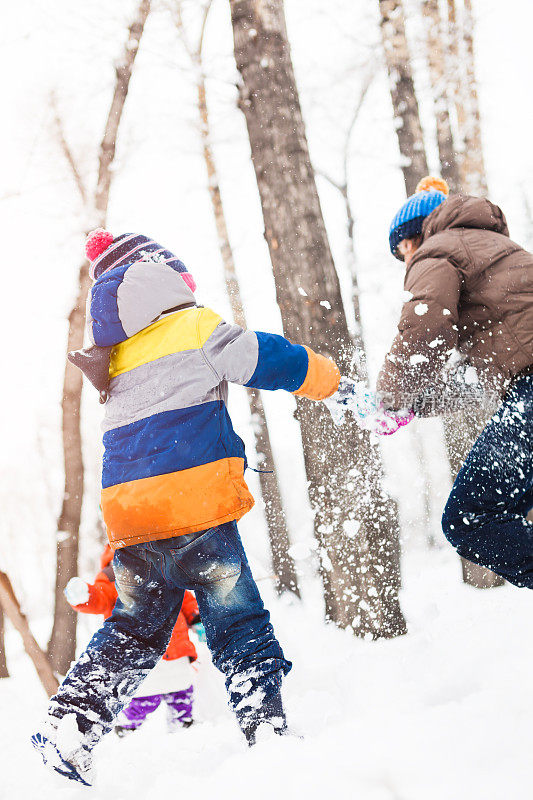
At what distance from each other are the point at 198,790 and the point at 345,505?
1.85 meters

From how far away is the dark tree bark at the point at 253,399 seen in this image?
7828 mm

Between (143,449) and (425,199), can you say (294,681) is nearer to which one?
(143,449)

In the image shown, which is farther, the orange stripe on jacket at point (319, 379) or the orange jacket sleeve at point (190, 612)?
the orange jacket sleeve at point (190, 612)

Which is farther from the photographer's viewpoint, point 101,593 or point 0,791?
point 101,593

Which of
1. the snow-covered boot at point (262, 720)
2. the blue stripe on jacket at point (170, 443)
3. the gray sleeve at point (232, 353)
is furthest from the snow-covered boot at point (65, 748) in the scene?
the gray sleeve at point (232, 353)

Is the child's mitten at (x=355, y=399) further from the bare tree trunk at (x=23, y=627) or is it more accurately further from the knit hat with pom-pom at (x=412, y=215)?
the bare tree trunk at (x=23, y=627)

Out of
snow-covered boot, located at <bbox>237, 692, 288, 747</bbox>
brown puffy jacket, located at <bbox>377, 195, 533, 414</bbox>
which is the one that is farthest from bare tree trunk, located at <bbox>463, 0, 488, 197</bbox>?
snow-covered boot, located at <bbox>237, 692, 288, 747</bbox>


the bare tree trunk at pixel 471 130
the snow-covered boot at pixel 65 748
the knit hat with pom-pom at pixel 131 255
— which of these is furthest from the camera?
the bare tree trunk at pixel 471 130

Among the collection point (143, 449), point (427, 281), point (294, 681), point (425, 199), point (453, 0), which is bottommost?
point (294, 681)

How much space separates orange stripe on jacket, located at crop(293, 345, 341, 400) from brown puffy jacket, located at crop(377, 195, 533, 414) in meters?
0.23

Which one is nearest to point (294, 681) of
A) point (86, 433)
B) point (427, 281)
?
point (427, 281)

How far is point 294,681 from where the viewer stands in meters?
2.83

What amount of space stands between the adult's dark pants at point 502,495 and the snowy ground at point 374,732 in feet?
1.20

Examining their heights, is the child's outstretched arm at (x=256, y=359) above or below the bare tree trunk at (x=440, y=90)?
below
